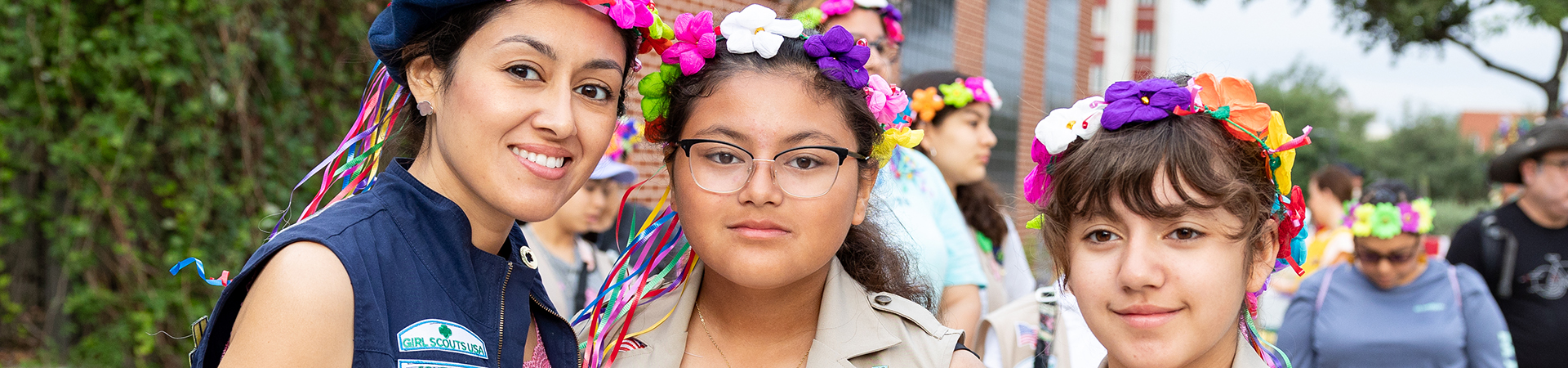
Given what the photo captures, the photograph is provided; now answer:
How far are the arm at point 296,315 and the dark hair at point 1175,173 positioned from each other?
4.37 ft

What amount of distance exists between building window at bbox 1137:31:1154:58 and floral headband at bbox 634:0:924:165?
1465 inches

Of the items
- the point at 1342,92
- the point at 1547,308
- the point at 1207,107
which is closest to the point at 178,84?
the point at 1207,107

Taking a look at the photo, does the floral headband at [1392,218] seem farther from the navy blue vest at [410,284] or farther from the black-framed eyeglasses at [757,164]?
the navy blue vest at [410,284]

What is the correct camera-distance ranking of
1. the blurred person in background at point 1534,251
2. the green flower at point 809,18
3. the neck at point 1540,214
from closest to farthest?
the green flower at point 809,18 → the blurred person in background at point 1534,251 → the neck at point 1540,214

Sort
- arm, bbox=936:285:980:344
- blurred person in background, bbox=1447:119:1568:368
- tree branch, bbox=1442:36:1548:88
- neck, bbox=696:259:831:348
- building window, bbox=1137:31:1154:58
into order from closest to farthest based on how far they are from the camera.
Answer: neck, bbox=696:259:831:348, arm, bbox=936:285:980:344, blurred person in background, bbox=1447:119:1568:368, tree branch, bbox=1442:36:1548:88, building window, bbox=1137:31:1154:58

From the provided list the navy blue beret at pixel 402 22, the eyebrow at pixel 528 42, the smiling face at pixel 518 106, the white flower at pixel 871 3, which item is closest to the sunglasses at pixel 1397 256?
the white flower at pixel 871 3

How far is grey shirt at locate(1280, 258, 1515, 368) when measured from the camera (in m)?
3.95

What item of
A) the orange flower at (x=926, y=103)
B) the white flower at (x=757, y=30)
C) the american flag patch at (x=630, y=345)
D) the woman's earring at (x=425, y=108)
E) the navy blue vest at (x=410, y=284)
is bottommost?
the orange flower at (x=926, y=103)

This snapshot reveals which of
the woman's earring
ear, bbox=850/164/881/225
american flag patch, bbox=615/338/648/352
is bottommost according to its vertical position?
american flag patch, bbox=615/338/648/352

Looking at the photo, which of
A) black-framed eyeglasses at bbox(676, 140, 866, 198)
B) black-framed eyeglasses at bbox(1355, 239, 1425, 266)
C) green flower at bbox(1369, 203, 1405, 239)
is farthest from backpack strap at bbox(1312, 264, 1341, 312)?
black-framed eyeglasses at bbox(676, 140, 866, 198)

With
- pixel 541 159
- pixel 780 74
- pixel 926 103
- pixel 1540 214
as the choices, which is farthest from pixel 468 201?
pixel 1540 214

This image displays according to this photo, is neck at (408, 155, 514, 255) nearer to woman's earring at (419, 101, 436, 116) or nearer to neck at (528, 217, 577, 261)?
woman's earring at (419, 101, 436, 116)

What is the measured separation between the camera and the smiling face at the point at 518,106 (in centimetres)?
173

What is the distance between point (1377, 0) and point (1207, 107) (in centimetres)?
1682
